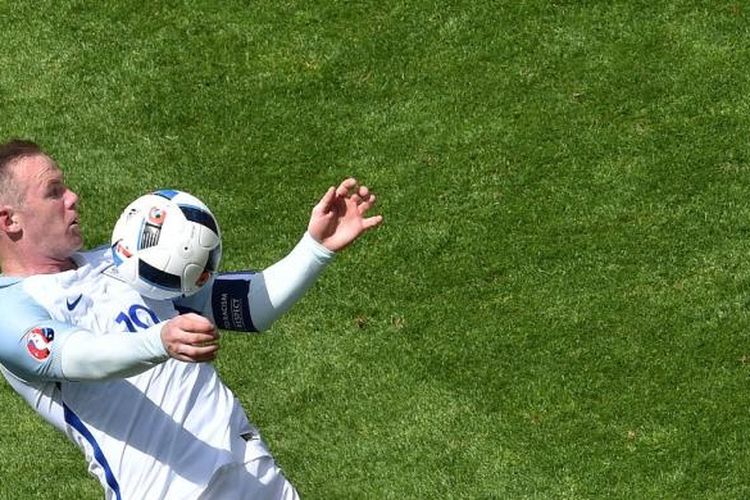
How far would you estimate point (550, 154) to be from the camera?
9945 millimetres

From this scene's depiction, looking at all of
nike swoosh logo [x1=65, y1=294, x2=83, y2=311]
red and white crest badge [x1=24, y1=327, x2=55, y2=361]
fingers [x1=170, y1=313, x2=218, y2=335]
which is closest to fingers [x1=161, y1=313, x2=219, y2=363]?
fingers [x1=170, y1=313, x2=218, y2=335]

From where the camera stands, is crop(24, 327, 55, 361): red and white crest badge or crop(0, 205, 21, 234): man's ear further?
crop(0, 205, 21, 234): man's ear

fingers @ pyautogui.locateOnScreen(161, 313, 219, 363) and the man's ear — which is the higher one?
the man's ear

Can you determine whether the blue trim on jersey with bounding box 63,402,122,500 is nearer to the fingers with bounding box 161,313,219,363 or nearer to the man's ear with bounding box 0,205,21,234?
the man's ear with bounding box 0,205,21,234

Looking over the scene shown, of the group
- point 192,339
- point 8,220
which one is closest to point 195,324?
point 192,339

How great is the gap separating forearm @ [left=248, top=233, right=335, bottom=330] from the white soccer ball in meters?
0.29

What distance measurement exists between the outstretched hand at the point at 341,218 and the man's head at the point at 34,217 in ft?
3.50

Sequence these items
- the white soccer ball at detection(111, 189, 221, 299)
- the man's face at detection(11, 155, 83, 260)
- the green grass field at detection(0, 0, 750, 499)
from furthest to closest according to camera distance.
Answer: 1. the green grass field at detection(0, 0, 750, 499)
2. the man's face at detection(11, 155, 83, 260)
3. the white soccer ball at detection(111, 189, 221, 299)

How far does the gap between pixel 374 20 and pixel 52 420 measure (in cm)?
589

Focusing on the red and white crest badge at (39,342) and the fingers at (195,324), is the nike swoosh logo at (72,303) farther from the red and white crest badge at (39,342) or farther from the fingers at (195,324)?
the fingers at (195,324)

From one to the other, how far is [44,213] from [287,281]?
1.09 meters

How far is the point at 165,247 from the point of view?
18.7 feet

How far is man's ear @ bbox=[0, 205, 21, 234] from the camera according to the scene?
237 inches

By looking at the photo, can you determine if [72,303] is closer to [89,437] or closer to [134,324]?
[134,324]
